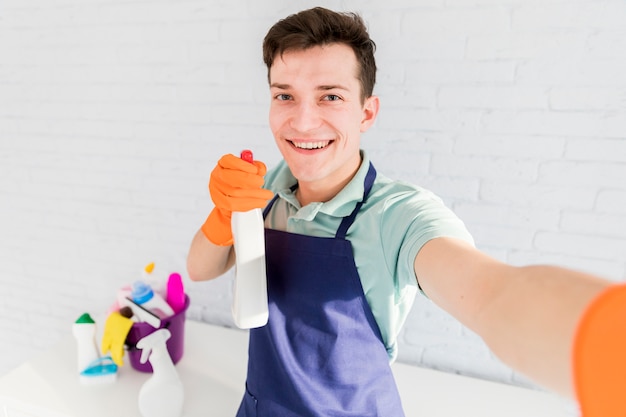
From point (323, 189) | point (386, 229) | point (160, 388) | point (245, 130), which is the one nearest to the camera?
point (386, 229)

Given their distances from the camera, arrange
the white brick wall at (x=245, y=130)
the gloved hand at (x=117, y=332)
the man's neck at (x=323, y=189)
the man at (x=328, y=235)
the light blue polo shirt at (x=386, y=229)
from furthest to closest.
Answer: the gloved hand at (x=117, y=332)
the white brick wall at (x=245, y=130)
the man's neck at (x=323, y=189)
the man at (x=328, y=235)
the light blue polo shirt at (x=386, y=229)

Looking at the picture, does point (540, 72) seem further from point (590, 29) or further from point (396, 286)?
point (396, 286)

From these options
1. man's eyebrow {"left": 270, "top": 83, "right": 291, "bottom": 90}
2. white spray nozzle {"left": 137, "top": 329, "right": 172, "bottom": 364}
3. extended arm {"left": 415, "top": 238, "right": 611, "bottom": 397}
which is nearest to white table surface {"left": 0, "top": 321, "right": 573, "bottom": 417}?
white spray nozzle {"left": 137, "top": 329, "right": 172, "bottom": 364}

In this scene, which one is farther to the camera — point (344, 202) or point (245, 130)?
point (245, 130)

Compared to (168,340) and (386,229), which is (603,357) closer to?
(386,229)

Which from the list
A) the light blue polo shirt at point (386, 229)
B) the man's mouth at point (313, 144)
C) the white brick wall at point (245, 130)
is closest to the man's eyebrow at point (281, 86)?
the man's mouth at point (313, 144)

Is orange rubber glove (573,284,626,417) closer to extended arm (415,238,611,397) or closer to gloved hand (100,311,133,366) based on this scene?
extended arm (415,238,611,397)

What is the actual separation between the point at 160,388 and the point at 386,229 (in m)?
0.71

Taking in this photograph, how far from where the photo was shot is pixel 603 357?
0.23 meters

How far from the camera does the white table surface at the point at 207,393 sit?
1063 mm

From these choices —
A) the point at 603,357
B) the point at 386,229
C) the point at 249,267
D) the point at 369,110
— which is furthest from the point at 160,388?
the point at 603,357

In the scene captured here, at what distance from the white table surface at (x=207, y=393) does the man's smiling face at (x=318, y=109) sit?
672 mm

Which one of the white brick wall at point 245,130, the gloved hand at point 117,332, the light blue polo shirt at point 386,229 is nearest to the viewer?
the light blue polo shirt at point 386,229

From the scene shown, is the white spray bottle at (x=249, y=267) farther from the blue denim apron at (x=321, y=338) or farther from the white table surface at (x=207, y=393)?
the white table surface at (x=207, y=393)
